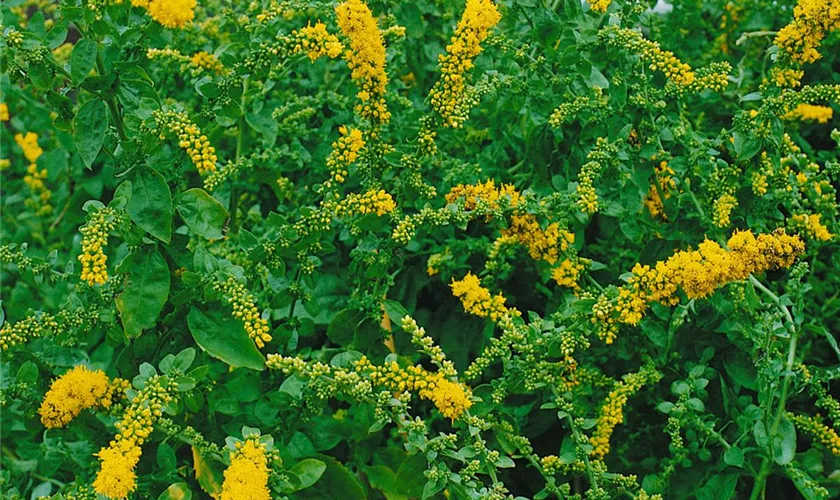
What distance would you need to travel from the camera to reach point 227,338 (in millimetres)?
1985

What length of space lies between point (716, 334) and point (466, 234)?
0.69 metres

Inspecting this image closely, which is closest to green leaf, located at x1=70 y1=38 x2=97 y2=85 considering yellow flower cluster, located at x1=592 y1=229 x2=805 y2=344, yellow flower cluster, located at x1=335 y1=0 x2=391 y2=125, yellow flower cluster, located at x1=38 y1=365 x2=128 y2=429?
yellow flower cluster, located at x1=335 y1=0 x2=391 y2=125

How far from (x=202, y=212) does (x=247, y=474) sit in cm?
58

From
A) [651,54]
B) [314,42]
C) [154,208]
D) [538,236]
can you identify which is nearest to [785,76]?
[651,54]

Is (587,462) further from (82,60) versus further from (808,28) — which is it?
(82,60)

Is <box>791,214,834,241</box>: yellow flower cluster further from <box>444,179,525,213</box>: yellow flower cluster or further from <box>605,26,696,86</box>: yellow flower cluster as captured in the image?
<box>444,179,525,213</box>: yellow flower cluster

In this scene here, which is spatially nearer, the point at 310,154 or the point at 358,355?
the point at 358,355

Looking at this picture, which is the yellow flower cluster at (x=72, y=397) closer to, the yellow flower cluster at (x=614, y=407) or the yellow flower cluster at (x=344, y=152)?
the yellow flower cluster at (x=344, y=152)

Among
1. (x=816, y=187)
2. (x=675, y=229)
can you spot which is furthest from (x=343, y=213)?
(x=816, y=187)

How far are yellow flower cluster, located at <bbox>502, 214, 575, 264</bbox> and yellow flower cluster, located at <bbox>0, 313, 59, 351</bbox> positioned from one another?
0.98m

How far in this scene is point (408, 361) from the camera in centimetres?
217

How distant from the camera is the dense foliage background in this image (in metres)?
1.88

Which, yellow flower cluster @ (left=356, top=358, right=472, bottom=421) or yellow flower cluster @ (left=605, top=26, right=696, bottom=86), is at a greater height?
yellow flower cluster @ (left=605, top=26, right=696, bottom=86)

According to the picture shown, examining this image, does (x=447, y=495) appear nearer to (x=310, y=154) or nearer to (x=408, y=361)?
(x=408, y=361)
